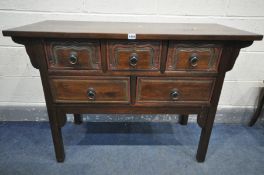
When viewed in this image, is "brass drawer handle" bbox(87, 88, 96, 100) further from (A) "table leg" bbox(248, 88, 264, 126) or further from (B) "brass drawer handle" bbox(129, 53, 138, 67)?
(A) "table leg" bbox(248, 88, 264, 126)

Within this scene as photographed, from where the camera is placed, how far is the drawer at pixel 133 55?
97cm

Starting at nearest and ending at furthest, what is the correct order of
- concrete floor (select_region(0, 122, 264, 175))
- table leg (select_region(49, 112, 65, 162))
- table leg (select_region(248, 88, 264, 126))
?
table leg (select_region(49, 112, 65, 162))
concrete floor (select_region(0, 122, 264, 175))
table leg (select_region(248, 88, 264, 126))

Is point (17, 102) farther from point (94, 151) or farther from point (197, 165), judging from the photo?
point (197, 165)

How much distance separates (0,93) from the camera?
5.54 ft

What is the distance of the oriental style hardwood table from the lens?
36.9 inches

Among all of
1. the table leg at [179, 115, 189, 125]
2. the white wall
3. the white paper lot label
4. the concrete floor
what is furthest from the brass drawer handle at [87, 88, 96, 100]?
the table leg at [179, 115, 189, 125]

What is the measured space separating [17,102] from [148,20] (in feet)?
4.37

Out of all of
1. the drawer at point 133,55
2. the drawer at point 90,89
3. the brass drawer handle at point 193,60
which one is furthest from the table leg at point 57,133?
the brass drawer handle at point 193,60

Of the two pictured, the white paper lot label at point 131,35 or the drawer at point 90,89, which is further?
the drawer at point 90,89

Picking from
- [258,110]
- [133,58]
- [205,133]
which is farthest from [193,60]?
[258,110]

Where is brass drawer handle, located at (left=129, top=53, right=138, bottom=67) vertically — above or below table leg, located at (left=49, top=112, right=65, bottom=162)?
above

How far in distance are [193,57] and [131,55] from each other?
318 millimetres

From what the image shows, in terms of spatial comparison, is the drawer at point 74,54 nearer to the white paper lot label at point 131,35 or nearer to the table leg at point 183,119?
→ the white paper lot label at point 131,35

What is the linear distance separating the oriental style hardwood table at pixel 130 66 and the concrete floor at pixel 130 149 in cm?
40
